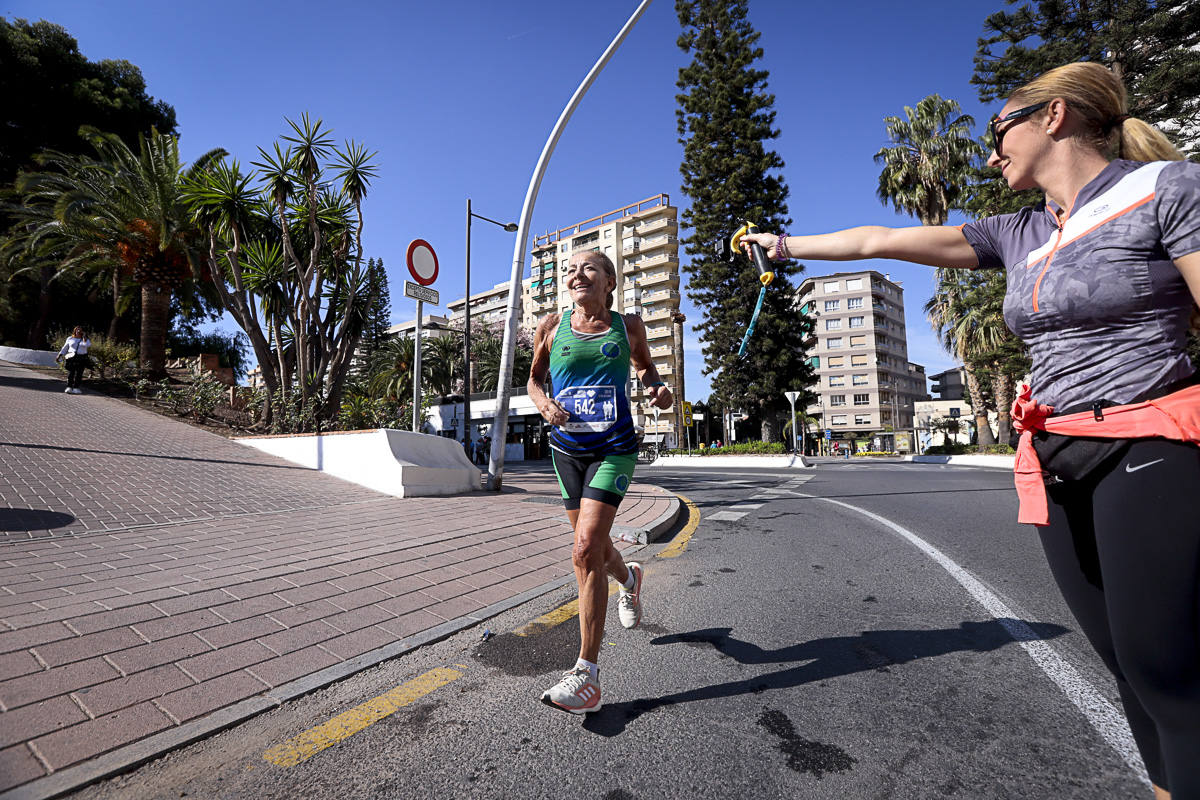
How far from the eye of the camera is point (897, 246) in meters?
1.64

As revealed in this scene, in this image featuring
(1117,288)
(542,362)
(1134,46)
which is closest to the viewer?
(1117,288)

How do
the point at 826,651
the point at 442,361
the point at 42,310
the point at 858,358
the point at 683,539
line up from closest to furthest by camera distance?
the point at 826,651 < the point at 683,539 < the point at 42,310 < the point at 442,361 < the point at 858,358

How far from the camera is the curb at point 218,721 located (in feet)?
5.39

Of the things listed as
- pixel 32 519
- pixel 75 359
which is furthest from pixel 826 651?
pixel 75 359

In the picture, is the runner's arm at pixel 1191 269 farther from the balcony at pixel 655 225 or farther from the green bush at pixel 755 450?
the balcony at pixel 655 225

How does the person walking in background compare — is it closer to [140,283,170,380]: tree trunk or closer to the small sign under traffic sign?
[140,283,170,380]: tree trunk

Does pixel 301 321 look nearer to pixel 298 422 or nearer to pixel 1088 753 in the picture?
pixel 298 422

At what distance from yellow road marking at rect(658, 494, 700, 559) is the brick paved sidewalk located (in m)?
0.35

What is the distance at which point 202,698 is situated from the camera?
7.17 ft

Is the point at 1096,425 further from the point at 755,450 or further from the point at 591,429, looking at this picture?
the point at 755,450

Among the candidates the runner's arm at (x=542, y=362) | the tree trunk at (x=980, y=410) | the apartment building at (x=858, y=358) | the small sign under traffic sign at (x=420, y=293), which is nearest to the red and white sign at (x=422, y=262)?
the small sign under traffic sign at (x=420, y=293)

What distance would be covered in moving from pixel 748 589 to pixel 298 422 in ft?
38.0

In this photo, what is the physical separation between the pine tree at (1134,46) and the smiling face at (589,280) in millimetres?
18288

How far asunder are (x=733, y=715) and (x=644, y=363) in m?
1.66
